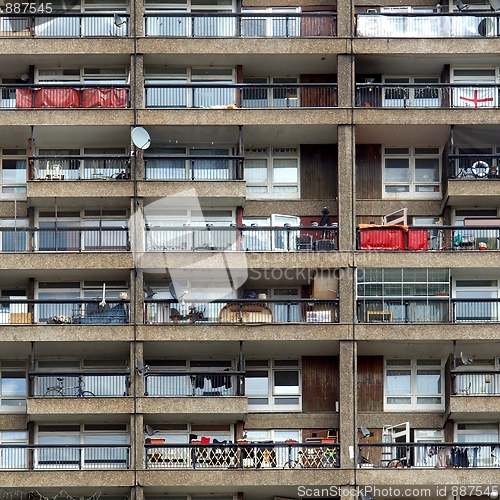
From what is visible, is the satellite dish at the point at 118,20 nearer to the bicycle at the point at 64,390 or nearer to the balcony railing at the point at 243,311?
the balcony railing at the point at 243,311

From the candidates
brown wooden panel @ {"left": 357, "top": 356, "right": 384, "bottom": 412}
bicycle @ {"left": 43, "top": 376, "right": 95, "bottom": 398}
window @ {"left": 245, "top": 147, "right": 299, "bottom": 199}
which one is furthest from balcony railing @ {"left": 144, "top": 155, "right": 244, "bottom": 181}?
brown wooden panel @ {"left": 357, "top": 356, "right": 384, "bottom": 412}

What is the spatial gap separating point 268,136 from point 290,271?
5.04 meters

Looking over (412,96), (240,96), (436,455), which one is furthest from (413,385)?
(240,96)

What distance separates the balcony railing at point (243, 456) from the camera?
4884 centimetres

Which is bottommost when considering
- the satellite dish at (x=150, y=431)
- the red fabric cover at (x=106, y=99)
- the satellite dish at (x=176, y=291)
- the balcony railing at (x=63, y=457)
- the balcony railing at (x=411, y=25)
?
the balcony railing at (x=63, y=457)

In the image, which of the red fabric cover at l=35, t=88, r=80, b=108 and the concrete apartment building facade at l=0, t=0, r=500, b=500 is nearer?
the concrete apartment building facade at l=0, t=0, r=500, b=500

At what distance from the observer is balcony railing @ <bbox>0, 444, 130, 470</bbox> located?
49.6 meters

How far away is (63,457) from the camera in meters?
49.9

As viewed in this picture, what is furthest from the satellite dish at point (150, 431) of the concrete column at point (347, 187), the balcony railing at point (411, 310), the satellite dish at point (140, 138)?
the satellite dish at point (140, 138)

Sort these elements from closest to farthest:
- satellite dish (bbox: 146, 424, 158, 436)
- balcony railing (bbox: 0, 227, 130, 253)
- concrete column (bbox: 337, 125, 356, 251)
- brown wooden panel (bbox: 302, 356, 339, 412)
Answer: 1. satellite dish (bbox: 146, 424, 158, 436)
2. concrete column (bbox: 337, 125, 356, 251)
3. brown wooden panel (bbox: 302, 356, 339, 412)
4. balcony railing (bbox: 0, 227, 130, 253)

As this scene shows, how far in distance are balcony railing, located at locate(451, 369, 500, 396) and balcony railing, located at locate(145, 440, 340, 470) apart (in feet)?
15.6

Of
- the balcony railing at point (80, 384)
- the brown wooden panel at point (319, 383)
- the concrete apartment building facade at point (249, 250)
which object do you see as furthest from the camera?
the brown wooden panel at point (319, 383)

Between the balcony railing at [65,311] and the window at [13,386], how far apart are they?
1.81m

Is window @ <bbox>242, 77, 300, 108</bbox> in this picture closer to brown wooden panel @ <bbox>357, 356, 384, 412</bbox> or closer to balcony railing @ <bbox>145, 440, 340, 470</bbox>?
brown wooden panel @ <bbox>357, 356, 384, 412</bbox>
